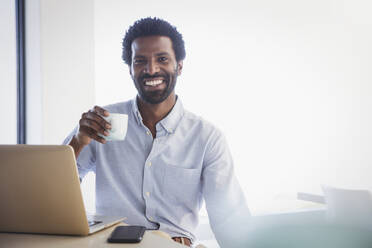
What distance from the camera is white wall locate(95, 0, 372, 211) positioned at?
3184 mm

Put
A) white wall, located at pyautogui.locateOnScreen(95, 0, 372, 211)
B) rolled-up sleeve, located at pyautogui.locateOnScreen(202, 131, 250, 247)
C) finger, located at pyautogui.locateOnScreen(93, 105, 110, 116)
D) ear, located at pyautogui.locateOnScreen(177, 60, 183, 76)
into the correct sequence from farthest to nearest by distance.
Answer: white wall, located at pyautogui.locateOnScreen(95, 0, 372, 211), ear, located at pyautogui.locateOnScreen(177, 60, 183, 76), rolled-up sleeve, located at pyautogui.locateOnScreen(202, 131, 250, 247), finger, located at pyautogui.locateOnScreen(93, 105, 110, 116)

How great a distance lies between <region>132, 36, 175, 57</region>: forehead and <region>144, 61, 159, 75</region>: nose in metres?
0.05

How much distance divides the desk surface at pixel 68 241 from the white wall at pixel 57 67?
1533 millimetres

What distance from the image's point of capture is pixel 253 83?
3.43 meters

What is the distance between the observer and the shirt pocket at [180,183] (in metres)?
1.29

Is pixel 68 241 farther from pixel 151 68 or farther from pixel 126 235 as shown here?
pixel 151 68

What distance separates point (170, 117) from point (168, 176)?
0.24 metres

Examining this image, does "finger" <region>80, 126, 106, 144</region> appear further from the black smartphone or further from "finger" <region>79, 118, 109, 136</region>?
the black smartphone

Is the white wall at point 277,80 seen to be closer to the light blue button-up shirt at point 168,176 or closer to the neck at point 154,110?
the neck at point 154,110

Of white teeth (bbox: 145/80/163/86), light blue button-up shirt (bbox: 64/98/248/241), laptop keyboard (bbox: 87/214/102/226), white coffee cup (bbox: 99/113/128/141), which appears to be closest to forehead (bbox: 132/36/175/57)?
white teeth (bbox: 145/80/163/86)

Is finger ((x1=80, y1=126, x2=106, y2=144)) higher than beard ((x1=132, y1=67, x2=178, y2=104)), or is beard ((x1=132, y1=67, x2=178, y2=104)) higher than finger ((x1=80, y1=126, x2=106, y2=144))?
beard ((x1=132, y1=67, x2=178, y2=104))

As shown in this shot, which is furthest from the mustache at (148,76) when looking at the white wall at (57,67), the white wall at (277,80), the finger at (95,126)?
the white wall at (277,80)

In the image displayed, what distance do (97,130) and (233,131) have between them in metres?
2.37

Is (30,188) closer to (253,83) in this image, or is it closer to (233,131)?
(233,131)
